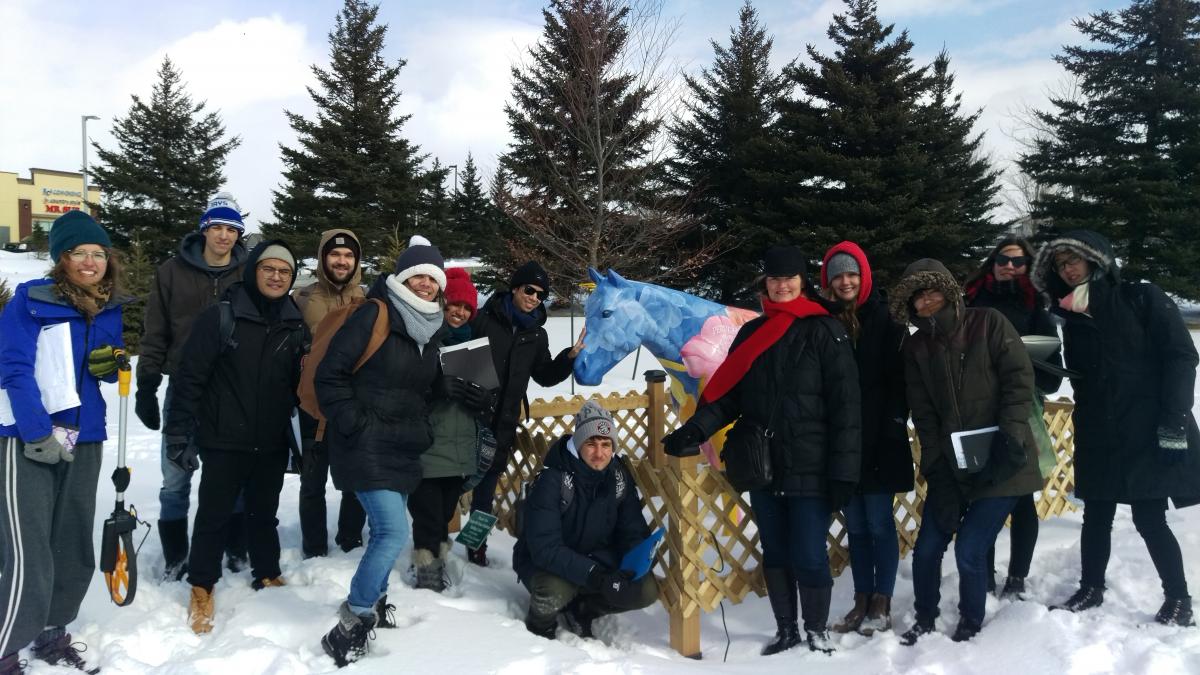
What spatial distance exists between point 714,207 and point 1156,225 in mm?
11145

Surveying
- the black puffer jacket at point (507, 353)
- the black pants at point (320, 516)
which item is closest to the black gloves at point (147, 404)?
the black pants at point (320, 516)

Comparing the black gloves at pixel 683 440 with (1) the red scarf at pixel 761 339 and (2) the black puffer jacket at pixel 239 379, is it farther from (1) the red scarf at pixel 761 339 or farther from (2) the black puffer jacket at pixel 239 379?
(2) the black puffer jacket at pixel 239 379

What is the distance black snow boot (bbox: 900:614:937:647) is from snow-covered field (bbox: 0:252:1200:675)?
52mm

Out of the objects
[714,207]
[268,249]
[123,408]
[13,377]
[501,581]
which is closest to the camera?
[13,377]

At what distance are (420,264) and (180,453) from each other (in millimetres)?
1363

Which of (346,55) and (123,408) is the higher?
(346,55)

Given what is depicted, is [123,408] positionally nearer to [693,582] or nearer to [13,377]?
[13,377]

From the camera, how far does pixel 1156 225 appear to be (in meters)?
18.6

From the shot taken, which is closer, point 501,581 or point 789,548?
point 789,548

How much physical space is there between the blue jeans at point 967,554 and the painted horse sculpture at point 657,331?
1.58 metres

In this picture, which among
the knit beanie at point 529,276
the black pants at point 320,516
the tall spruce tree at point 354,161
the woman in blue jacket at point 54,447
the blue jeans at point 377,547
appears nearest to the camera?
the woman in blue jacket at point 54,447

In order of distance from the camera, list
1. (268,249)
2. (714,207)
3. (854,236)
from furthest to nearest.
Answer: (714,207)
(854,236)
(268,249)

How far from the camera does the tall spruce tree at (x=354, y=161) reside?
22.6m

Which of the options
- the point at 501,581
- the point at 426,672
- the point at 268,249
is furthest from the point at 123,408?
the point at 501,581
